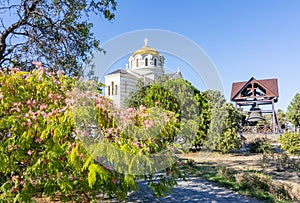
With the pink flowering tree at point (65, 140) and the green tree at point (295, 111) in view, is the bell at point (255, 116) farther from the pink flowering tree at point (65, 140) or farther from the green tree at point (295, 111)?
the pink flowering tree at point (65, 140)

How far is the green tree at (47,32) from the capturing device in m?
5.38

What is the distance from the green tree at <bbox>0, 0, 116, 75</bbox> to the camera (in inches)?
212

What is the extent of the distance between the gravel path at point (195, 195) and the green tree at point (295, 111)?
69.8ft

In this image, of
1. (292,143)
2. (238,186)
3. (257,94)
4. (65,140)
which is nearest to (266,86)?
(257,94)

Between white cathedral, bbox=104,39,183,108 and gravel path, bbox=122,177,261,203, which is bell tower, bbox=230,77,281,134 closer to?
white cathedral, bbox=104,39,183,108

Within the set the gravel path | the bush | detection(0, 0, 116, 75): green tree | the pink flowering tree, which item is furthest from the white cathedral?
the bush

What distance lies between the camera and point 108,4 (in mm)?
5801

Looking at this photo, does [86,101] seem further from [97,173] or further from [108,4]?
[108,4]

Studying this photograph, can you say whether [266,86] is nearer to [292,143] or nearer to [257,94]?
[257,94]

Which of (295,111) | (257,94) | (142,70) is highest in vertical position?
(257,94)

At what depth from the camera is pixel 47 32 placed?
219 inches

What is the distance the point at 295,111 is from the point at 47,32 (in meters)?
23.8

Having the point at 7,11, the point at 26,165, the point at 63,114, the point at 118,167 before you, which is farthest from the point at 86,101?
the point at 7,11

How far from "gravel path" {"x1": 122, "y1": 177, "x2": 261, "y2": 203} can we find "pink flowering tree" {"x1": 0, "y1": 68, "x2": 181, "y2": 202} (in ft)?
5.11
